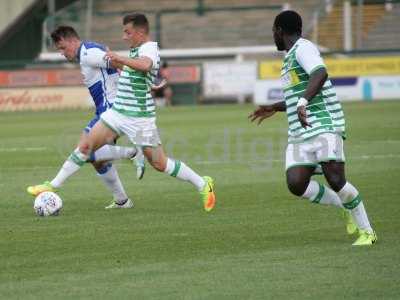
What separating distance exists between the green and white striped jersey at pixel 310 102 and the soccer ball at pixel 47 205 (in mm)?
3492

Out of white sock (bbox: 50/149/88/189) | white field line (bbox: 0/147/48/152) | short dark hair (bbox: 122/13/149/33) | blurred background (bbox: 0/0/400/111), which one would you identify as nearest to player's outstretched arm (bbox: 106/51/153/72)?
short dark hair (bbox: 122/13/149/33)

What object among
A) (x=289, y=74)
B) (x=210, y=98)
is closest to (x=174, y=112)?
(x=210, y=98)

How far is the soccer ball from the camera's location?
1216 cm

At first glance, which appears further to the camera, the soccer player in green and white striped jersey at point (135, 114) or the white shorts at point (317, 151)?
the soccer player in green and white striped jersey at point (135, 114)

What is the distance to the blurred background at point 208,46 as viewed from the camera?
1484 inches

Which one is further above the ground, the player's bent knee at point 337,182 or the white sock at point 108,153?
the player's bent knee at point 337,182

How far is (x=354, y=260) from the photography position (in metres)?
8.73

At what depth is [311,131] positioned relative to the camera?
9.59 metres

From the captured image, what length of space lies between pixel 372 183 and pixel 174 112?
20.4 m

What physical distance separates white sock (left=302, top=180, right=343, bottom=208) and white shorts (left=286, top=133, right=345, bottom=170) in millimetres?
262

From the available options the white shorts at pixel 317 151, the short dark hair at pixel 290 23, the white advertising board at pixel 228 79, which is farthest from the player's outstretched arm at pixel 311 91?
the white advertising board at pixel 228 79

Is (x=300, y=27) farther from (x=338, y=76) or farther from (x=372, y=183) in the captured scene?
(x=338, y=76)

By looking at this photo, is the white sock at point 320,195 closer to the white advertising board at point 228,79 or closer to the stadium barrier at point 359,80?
the stadium barrier at point 359,80

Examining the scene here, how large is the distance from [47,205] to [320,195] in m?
3.63
